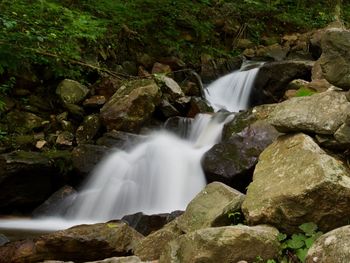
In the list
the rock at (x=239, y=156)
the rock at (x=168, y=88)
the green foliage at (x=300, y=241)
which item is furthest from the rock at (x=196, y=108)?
the green foliage at (x=300, y=241)

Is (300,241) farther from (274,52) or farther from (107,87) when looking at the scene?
(274,52)

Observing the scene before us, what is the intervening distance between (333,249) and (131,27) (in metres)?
10.2

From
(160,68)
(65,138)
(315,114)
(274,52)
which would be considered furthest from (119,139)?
(274,52)

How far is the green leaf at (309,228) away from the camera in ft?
10.3

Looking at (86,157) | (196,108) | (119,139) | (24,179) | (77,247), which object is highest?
(77,247)

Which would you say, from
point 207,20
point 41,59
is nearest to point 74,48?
point 41,59

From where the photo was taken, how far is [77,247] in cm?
450

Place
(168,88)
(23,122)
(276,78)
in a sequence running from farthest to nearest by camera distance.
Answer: (276,78) < (168,88) < (23,122)

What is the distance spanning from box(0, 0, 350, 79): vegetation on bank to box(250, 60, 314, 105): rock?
261cm

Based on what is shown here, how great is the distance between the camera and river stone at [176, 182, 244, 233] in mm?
3654

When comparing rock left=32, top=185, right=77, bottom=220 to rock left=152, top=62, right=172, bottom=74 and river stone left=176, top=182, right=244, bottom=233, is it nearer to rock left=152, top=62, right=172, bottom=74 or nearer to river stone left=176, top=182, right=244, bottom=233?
river stone left=176, top=182, right=244, bottom=233

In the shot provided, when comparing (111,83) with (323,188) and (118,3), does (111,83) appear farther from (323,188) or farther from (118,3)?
(323,188)

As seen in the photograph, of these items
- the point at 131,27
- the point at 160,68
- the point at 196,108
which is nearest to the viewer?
the point at 196,108

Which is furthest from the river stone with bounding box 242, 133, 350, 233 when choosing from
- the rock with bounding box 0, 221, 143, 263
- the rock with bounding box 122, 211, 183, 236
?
the rock with bounding box 122, 211, 183, 236
